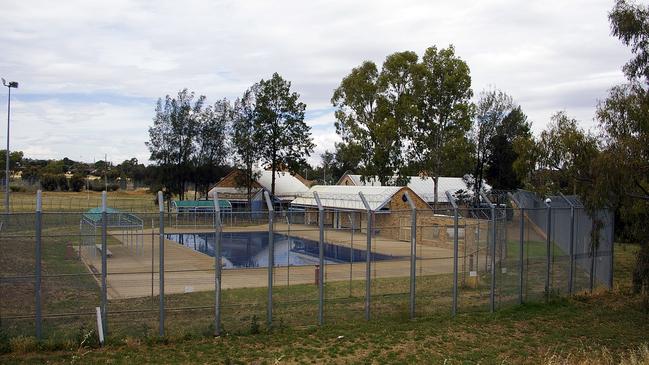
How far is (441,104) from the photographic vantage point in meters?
51.2

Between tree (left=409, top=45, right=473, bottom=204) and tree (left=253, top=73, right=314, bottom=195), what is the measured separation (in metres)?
15.1

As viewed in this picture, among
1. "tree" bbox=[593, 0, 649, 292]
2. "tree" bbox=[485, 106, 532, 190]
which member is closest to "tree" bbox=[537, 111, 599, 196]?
"tree" bbox=[593, 0, 649, 292]

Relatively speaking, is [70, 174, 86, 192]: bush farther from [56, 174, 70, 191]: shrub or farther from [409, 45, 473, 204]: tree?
[409, 45, 473, 204]: tree

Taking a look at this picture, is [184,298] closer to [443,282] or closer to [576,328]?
[443,282]

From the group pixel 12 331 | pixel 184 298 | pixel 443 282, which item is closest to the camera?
pixel 12 331

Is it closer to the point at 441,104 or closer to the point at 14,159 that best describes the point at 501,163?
the point at 441,104

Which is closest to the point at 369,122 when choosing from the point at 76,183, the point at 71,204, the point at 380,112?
the point at 380,112

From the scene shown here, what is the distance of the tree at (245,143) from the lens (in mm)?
61938

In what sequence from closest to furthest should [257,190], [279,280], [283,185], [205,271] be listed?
[205,271]
[279,280]
[257,190]
[283,185]

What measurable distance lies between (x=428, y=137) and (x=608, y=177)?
3749 cm

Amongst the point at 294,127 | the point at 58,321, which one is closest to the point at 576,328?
the point at 58,321

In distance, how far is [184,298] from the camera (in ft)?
56.3

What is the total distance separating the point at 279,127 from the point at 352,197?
50.5 feet

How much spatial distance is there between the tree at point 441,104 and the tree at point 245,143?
734 inches
